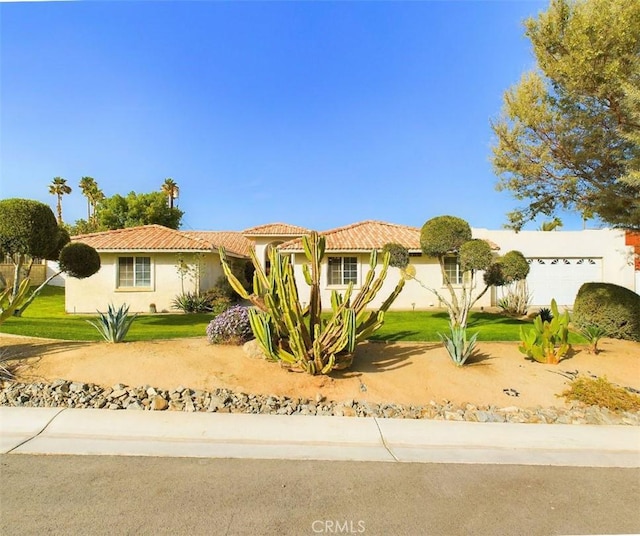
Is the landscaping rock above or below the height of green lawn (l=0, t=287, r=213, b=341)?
below

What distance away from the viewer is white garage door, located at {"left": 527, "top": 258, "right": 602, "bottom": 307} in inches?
842

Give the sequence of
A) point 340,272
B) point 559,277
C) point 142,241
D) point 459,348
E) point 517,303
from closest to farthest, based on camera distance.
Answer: point 459,348 < point 517,303 < point 142,241 < point 340,272 < point 559,277

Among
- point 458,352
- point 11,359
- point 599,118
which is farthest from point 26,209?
point 599,118

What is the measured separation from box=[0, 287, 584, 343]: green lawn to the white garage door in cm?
604

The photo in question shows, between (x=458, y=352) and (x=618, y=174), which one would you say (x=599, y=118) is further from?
(x=458, y=352)

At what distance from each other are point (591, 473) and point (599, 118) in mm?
8317

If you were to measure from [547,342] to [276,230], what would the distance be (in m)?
18.4

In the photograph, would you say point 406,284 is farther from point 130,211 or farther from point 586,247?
point 130,211

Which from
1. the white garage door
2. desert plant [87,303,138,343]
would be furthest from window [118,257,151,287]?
the white garage door

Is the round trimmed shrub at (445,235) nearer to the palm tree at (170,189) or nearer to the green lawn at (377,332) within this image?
the green lawn at (377,332)

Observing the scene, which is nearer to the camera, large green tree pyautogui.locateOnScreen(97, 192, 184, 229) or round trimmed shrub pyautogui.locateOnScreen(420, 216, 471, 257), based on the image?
round trimmed shrub pyautogui.locateOnScreen(420, 216, 471, 257)

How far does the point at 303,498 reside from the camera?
12.3 ft

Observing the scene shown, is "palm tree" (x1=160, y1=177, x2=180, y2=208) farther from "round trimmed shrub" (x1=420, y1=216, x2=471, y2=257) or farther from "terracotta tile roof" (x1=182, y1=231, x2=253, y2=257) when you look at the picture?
"round trimmed shrub" (x1=420, y1=216, x2=471, y2=257)

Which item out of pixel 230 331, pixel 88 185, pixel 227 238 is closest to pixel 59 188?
pixel 88 185
